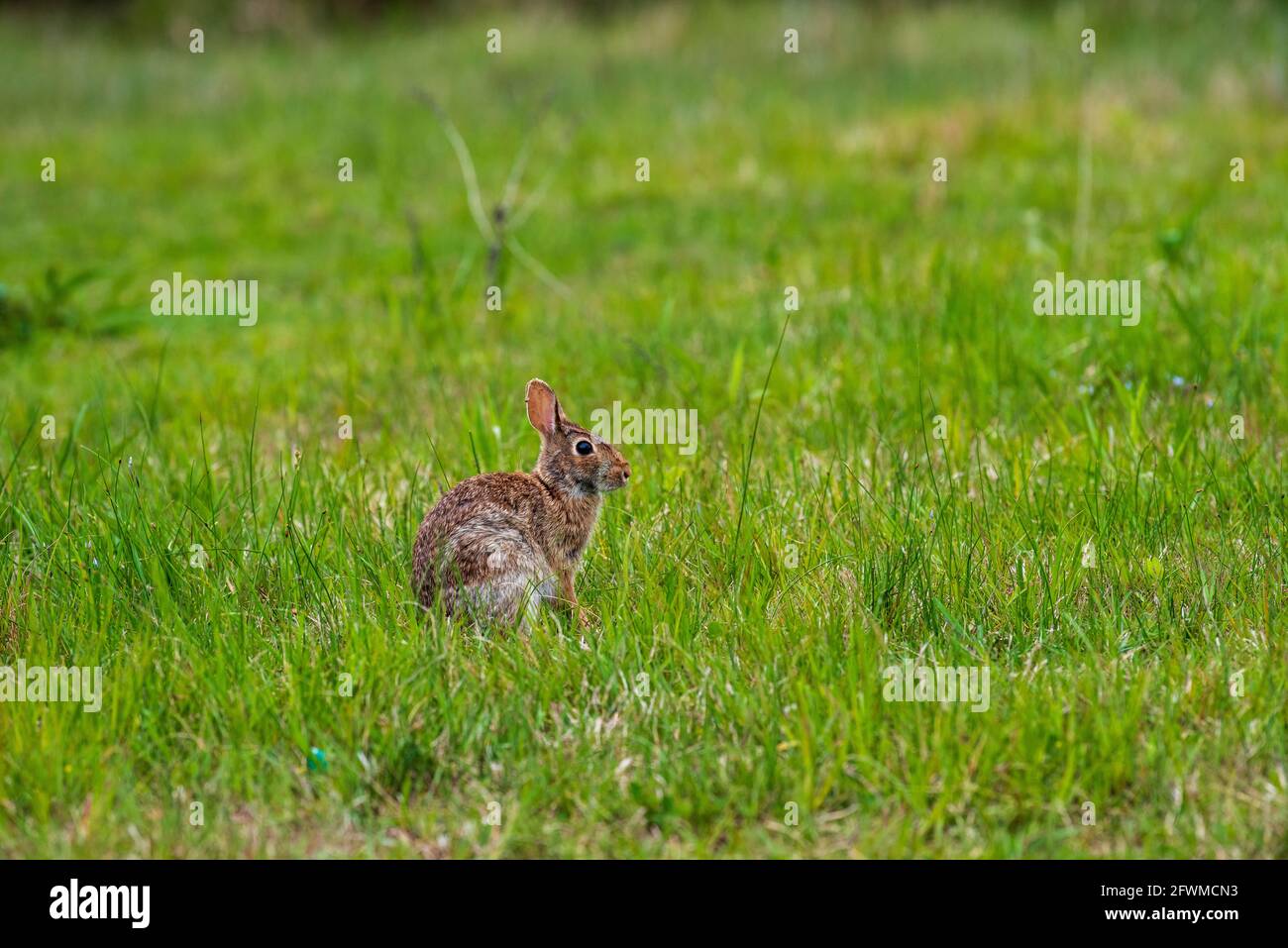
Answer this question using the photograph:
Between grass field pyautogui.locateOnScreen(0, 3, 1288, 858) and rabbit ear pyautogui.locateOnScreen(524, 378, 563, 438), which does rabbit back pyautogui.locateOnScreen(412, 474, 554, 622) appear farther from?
rabbit ear pyautogui.locateOnScreen(524, 378, 563, 438)

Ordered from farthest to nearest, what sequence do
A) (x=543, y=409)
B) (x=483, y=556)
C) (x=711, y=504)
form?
(x=711, y=504) < (x=543, y=409) < (x=483, y=556)

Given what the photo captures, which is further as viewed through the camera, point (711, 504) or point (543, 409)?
point (711, 504)

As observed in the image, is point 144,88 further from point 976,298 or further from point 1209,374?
point 1209,374

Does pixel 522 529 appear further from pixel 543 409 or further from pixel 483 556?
pixel 543 409

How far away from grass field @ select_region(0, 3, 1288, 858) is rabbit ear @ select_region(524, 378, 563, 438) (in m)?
0.42

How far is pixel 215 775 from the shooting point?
377cm

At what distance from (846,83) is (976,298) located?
28.8ft

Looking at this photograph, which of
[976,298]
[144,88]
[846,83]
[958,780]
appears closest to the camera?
[958,780]

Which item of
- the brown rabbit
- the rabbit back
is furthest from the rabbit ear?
the rabbit back

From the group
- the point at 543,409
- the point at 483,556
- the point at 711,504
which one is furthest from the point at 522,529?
the point at 711,504

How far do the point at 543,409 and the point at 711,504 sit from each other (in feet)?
2.29

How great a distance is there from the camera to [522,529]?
4.64 metres

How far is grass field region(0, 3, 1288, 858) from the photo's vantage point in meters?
3.69

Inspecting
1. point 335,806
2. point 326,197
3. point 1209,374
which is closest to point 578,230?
point 326,197
